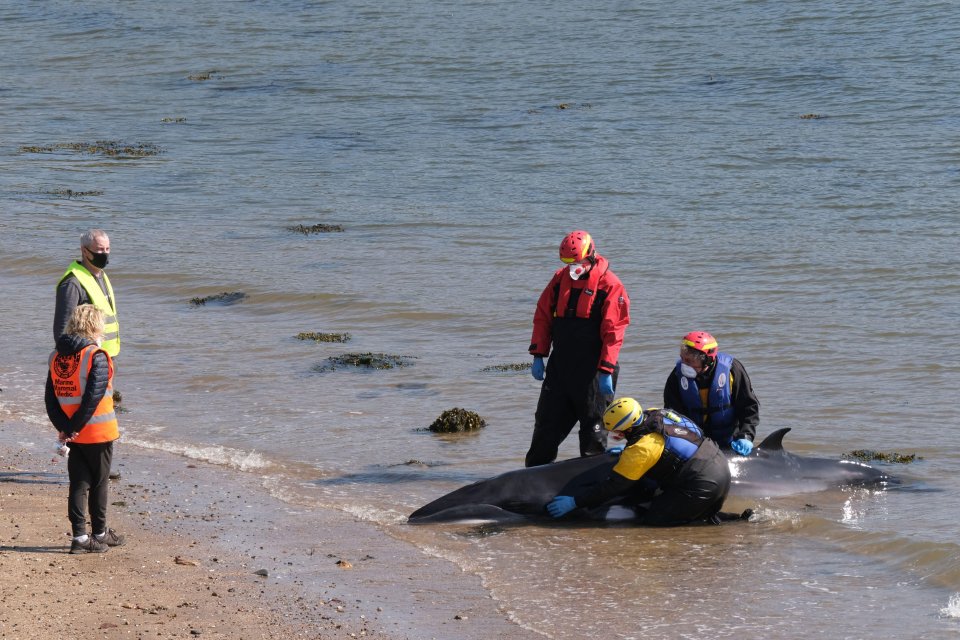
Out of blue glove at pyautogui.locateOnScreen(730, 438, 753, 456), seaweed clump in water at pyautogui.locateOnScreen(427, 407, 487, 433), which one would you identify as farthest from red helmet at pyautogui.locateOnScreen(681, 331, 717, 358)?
seaweed clump in water at pyautogui.locateOnScreen(427, 407, 487, 433)

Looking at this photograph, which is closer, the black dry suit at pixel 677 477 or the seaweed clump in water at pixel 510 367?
the black dry suit at pixel 677 477

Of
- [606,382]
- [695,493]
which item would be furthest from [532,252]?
[695,493]

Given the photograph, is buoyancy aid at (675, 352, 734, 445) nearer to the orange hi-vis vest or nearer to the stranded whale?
the stranded whale

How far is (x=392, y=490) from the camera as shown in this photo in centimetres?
1048

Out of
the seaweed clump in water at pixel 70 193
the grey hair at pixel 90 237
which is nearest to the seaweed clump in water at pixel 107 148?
the seaweed clump in water at pixel 70 193

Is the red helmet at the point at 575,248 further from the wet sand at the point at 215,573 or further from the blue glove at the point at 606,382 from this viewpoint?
the wet sand at the point at 215,573

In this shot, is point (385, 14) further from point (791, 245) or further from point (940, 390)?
point (940, 390)

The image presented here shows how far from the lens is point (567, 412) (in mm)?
10297

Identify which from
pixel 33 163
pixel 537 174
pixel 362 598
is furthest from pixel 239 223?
pixel 362 598

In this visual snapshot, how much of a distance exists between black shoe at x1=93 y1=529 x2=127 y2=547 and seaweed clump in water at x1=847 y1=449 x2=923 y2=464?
6202 mm

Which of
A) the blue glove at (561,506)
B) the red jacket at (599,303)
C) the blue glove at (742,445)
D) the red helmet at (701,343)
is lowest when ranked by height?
the blue glove at (561,506)

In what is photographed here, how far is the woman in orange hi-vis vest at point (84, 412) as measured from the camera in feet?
26.3

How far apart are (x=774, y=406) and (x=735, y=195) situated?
1072cm

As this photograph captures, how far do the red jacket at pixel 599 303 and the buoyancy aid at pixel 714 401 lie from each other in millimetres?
593
